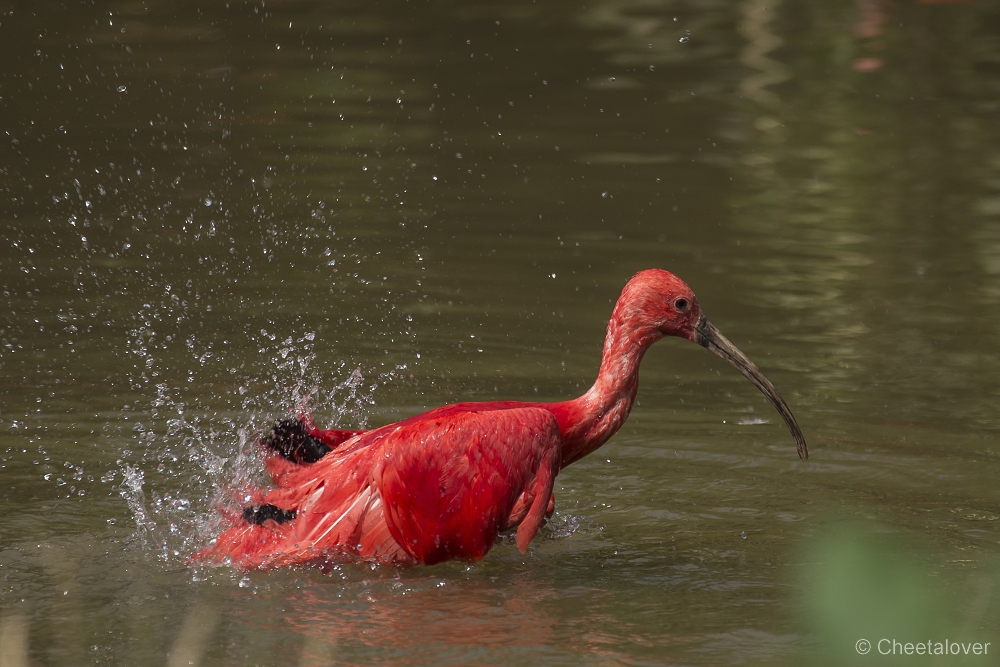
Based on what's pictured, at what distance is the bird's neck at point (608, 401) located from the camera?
5.93 meters

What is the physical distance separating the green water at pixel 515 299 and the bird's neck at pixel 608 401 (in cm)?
46

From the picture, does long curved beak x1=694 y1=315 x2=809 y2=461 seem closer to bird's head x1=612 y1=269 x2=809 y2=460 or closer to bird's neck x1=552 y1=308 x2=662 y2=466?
bird's head x1=612 y1=269 x2=809 y2=460

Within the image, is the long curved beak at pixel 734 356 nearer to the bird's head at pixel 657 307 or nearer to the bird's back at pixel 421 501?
the bird's head at pixel 657 307

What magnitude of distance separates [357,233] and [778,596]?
5.64 m

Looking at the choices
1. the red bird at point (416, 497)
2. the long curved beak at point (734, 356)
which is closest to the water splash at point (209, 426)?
the red bird at point (416, 497)

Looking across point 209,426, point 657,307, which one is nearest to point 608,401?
point 657,307

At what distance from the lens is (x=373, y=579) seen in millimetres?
5543

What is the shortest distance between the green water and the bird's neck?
1.52 ft

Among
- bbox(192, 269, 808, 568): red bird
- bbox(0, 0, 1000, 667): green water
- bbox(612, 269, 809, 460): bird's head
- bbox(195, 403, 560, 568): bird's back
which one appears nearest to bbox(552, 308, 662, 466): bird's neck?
bbox(612, 269, 809, 460): bird's head

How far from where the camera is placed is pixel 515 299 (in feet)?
30.5

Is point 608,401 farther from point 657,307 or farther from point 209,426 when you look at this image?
point 209,426

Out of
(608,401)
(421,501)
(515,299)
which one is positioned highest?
(515,299)

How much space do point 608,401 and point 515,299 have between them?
11.1 feet

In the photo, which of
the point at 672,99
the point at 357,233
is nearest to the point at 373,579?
the point at 357,233
